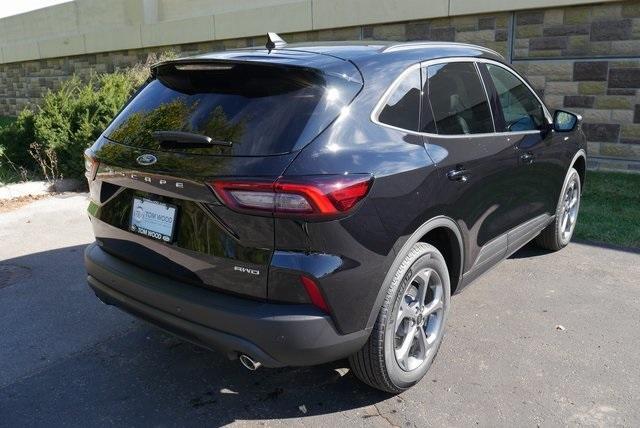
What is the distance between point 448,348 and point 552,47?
5.94 m

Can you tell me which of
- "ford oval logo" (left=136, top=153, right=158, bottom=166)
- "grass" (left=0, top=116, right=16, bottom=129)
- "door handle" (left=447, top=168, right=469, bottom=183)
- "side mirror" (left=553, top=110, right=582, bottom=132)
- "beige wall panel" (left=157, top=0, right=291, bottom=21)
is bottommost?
"grass" (left=0, top=116, right=16, bottom=129)

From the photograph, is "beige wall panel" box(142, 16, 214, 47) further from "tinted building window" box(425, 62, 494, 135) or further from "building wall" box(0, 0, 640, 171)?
"tinted building window" box(425, 62, 494, 135)

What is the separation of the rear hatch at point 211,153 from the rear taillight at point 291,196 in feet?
0.14

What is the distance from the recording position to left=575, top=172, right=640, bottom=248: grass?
5645 mm

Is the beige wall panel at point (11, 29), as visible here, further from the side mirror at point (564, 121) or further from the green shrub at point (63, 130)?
the side mirror at point (564, 121)

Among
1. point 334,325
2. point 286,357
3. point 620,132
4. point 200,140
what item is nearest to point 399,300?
point 334,325

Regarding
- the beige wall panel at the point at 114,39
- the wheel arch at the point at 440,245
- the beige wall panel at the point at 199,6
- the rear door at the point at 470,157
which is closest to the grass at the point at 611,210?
the rear door at the point at 470,157

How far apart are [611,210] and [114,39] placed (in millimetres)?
13260

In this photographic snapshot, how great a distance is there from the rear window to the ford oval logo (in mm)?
61

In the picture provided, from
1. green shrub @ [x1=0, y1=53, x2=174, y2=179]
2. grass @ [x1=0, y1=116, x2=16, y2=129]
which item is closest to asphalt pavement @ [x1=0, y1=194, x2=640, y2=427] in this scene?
green shrub @ [x1=0, y1=53, x2=174, y2=179]

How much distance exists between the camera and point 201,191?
2529 mm

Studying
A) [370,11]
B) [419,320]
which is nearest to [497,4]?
[370,11]

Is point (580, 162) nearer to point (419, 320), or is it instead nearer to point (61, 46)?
point (419, 320)

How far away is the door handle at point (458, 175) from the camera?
10.2 ft
